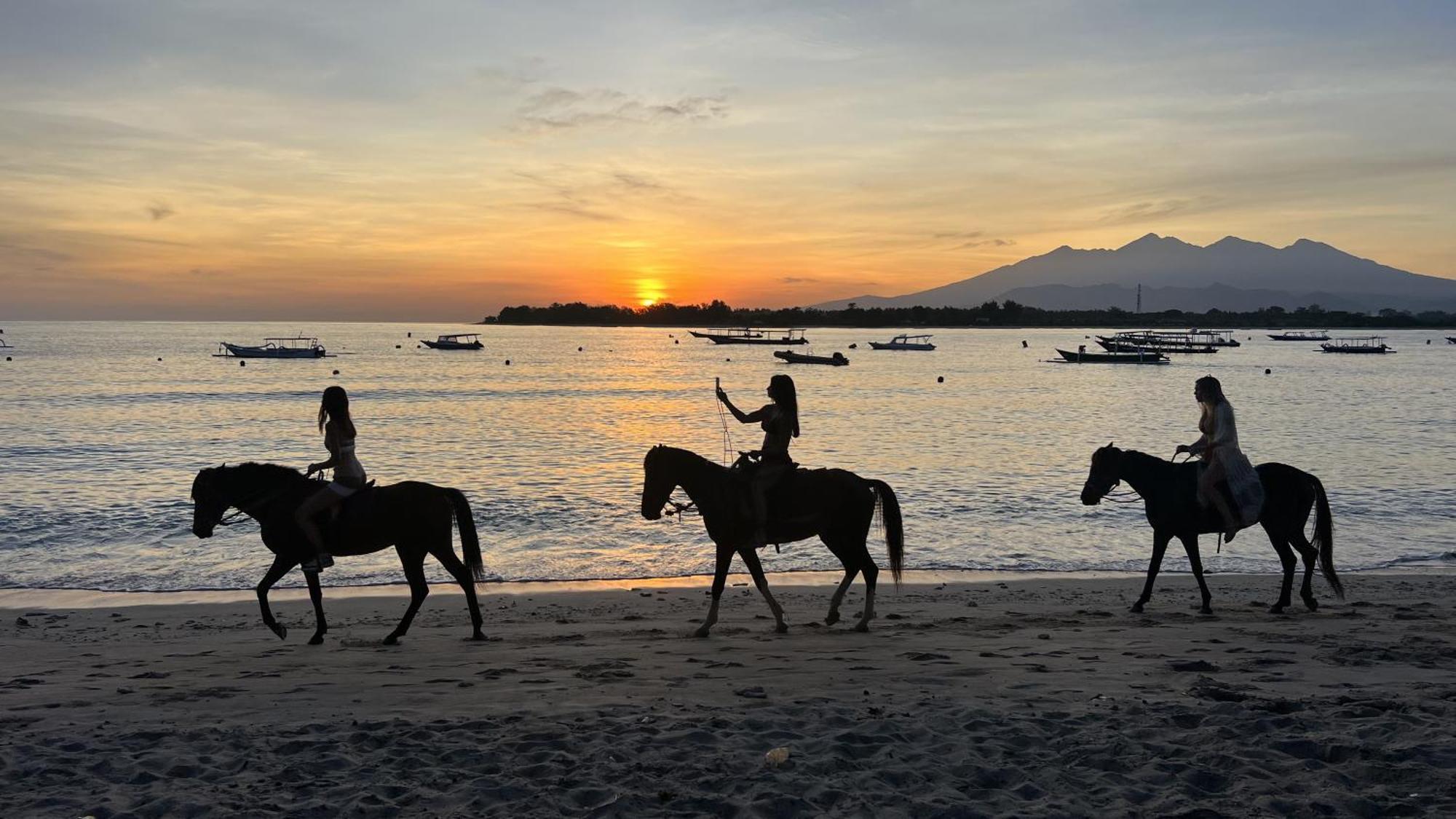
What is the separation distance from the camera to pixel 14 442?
33.0 metres

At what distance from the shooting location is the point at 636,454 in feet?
102

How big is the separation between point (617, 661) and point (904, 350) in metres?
129

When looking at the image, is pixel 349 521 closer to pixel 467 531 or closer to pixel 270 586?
pixel 270 586

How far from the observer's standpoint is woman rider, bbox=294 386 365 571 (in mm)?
9352

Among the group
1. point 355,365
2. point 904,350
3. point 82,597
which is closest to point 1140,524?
point 82,597

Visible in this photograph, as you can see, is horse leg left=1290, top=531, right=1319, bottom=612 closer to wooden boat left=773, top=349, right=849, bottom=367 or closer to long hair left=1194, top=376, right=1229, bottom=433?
long hair left=1194, top=376, right=1229, bottom=433

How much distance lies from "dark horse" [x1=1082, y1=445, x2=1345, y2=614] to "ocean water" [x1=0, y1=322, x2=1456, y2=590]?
402cm

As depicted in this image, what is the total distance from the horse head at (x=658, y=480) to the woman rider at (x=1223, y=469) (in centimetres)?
551

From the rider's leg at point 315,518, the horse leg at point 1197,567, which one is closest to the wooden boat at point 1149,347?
the horse leg at point 1197,567

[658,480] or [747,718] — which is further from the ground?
[658,480]

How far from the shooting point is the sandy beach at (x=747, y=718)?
17.0 ft

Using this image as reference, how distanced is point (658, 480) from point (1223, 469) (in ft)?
20.3

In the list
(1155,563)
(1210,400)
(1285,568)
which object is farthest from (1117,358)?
(1210,400)

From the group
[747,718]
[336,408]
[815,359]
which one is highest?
[336,408]
